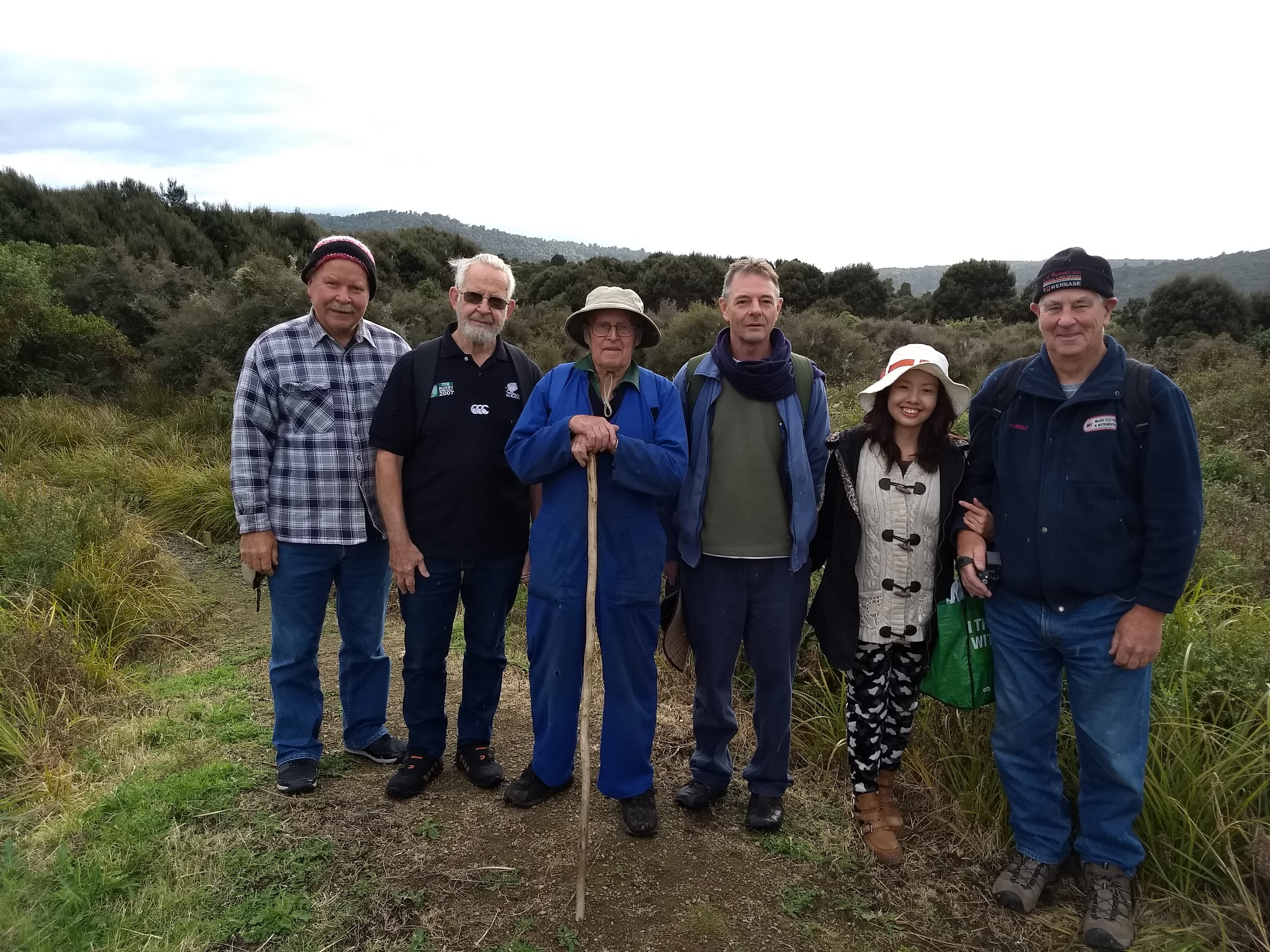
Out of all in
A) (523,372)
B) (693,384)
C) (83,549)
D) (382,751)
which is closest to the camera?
(693,384)

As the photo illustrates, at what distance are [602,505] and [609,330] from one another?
70cm

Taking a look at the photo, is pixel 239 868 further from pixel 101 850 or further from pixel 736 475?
pixel 736 475

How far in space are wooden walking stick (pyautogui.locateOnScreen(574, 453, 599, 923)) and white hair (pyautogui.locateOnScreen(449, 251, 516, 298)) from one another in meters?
0.98

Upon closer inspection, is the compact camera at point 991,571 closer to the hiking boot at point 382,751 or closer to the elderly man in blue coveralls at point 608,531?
the elderly man in blue coveralls at point 608,531

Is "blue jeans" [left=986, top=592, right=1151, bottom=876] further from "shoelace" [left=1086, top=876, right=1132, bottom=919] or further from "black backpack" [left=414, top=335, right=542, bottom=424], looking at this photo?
"black backpack" [left=414, top=335, right=542, bottom=424]

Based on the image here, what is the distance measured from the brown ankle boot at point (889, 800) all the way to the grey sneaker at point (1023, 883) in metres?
0.44

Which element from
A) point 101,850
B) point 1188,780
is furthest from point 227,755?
point 1188,780

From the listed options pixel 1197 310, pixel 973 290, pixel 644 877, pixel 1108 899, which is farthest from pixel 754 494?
pixel 973 290

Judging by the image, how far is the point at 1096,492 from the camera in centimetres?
266

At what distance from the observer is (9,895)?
248 centimetres

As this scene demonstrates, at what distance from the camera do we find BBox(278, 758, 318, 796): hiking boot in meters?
3.51

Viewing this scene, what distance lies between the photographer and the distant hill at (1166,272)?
33594 millimetres

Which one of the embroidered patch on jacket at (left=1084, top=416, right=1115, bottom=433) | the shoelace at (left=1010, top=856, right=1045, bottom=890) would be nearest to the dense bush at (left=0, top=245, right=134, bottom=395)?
the embroidered patch on jacket at (left=1084, top=416, right=1115, bottom=433)

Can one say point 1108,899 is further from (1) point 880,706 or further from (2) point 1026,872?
(1) point 880,706
